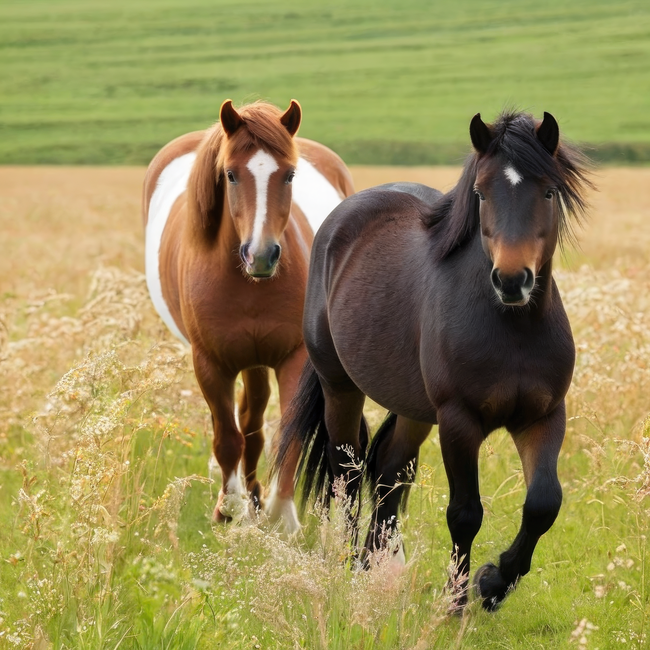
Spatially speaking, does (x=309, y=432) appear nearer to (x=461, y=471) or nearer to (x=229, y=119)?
(x=461, y=471)

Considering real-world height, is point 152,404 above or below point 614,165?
above

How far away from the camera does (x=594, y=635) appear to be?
364 centimetres

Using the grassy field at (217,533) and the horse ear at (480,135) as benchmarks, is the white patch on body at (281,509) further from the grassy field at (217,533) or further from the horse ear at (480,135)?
the horse ear at (480,135)

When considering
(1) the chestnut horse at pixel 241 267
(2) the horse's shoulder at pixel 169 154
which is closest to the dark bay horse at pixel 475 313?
(1) the chestnut horse at pixel 241 267

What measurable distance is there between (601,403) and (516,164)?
10.5ft

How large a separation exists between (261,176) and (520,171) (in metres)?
1.74

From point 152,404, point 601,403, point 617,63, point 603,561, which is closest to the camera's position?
point 603,561

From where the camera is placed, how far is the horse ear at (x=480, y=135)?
10.7 ft

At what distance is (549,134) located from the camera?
10.7 ft

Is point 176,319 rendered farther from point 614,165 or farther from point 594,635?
point 614,165

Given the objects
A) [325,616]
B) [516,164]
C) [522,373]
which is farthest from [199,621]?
[516,164]

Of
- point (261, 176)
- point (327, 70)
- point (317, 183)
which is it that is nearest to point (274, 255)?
point (261, 176)

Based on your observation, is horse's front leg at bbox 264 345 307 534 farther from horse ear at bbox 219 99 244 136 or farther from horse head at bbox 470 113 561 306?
horse head at bbox 470 113 561 306

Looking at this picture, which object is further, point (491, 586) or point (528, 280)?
point (491, 586)
